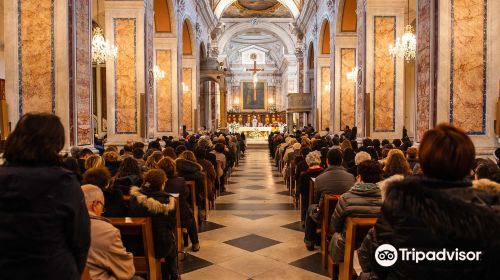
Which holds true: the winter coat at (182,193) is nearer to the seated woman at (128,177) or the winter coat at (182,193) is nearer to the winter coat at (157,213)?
the seated woman at (128,177)

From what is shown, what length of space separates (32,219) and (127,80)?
10785 millimetres

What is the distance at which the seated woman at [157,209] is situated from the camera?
14.0ft

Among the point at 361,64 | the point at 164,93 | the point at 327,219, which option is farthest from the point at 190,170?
the point at 164,93

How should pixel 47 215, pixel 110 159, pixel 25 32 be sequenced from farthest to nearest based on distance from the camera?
1. pixel 25 32
2. pixel 110 159
3. pixel 47 215

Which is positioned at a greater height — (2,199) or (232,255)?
(2,199)

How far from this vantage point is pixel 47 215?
7.16ft

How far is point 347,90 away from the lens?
1806 cm

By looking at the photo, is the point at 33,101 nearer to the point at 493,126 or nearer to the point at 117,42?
the point at 117,42

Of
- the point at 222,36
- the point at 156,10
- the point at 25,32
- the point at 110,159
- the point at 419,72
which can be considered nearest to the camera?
the point at 110,159

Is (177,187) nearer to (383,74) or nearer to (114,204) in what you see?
(114,204)

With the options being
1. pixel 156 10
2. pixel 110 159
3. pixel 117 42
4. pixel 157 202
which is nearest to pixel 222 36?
pixel 156 10

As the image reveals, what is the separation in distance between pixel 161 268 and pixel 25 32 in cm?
513

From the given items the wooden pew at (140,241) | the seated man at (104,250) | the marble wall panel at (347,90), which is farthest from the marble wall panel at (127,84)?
the seated man at (104,250)

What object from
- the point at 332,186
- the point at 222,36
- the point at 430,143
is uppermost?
the point at 222,36
